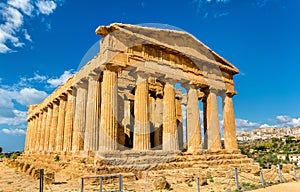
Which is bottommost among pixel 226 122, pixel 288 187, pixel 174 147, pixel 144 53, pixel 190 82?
pixel 288 187

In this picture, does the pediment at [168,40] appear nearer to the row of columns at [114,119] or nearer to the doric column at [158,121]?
the row of columns at [114,119]

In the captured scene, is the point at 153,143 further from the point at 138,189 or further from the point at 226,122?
the point at 138,189

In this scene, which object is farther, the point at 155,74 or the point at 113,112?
the point at 155,74

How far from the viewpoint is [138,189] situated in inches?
476

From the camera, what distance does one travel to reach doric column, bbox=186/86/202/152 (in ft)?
67.3

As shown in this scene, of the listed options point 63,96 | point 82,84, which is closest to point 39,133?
point 63,96

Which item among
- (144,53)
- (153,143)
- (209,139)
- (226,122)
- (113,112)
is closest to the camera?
(113,112)

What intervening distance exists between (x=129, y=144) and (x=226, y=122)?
33.6 ft

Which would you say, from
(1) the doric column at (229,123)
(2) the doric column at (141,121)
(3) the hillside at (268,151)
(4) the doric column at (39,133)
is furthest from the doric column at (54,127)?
(3) the hillside at (268,151)

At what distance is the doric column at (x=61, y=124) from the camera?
25.9m

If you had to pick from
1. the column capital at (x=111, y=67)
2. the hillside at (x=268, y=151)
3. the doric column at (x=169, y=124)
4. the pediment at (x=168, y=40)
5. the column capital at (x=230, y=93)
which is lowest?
the hillside at (x=268, y=151)

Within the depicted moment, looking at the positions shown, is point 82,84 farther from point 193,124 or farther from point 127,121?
point 193,124

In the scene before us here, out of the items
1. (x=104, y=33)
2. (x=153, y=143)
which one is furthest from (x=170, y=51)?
(x=153, y=143)

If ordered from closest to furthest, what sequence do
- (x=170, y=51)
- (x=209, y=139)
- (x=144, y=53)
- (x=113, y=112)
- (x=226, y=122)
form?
1. (x=113, y=112)
2. (x=144, y=53)
3. (x=170, y=51)
4. (x=209, y=139)
5. (x=226, y=122)
